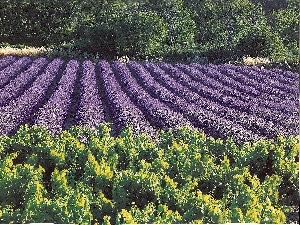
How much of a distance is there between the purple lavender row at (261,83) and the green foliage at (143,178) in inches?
104

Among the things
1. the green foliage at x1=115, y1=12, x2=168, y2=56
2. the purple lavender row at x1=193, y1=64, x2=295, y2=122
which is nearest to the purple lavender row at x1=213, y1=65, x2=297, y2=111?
the purple lavender row at x1=193, y1=64, x2=295, y2=122

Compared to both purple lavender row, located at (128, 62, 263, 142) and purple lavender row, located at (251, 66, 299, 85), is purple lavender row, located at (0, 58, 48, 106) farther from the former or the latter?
purple lavender row, located at (251, 66, 299, 85)

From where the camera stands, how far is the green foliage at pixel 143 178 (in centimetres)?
548

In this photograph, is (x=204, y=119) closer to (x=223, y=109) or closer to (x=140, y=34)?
(x=223, y=109)

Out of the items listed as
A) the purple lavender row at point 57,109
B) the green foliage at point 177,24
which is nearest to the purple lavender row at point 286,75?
the green foliage at point 177,24

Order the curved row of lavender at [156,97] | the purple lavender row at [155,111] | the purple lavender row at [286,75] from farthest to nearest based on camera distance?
the purple lavender row at [286,75] < the purple lavender row at [155,111] < the curved row of lavender at [156,97]

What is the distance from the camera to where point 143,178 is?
20.7 feet

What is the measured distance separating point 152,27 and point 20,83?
6.45 meters

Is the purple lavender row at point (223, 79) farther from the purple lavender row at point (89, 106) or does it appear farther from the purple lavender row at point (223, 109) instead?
the purple lavender row at point (89, 106)

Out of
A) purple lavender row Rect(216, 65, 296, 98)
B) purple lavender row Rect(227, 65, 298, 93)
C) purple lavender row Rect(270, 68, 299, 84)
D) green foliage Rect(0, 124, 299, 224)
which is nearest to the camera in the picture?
green foliage Rect(0, 124, 299, 224)

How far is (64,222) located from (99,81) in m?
9.78

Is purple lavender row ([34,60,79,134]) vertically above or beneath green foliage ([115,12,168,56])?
beneath

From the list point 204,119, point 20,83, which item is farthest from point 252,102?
point 20,83

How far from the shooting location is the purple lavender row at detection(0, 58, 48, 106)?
11336 millimetres
